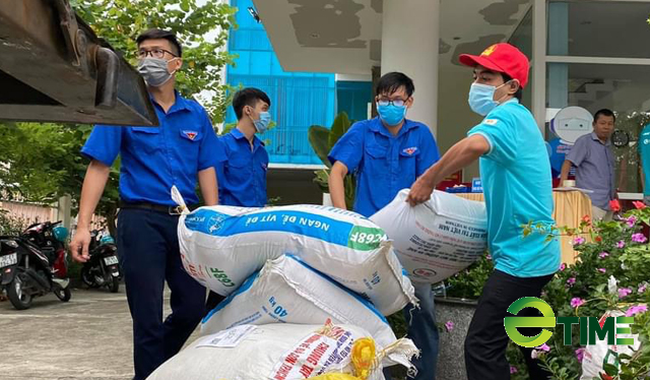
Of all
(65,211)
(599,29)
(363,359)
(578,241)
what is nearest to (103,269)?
(65,211)

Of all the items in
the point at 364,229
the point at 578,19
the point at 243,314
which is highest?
the point at 578,19

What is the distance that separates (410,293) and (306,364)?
0.59 m

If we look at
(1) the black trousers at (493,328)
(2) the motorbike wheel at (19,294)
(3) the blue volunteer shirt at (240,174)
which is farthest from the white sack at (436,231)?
(2) the motorbike wheel at (19,294)

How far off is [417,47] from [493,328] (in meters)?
4.88

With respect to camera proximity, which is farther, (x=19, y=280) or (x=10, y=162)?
(x=10, y=162)

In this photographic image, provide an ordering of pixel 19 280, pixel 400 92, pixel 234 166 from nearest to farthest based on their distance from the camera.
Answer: pixel 400 92 < pixel 234 166 < pixel 19 280

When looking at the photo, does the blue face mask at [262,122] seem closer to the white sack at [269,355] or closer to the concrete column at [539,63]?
the white sack at [269,355]

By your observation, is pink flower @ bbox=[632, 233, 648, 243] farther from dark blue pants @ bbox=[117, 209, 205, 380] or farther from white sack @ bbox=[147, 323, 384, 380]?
dark blue pants @ bbox=[117, 209, 205, 380]

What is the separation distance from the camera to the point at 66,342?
5.01 meters

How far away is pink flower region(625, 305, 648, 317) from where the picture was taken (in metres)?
1.72

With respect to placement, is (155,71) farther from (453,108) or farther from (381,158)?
(453,108)

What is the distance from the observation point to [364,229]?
2.17m

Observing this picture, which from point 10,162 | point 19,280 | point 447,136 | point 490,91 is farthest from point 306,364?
point 447,136

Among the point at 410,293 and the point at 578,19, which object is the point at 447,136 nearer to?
the point at 578,19
